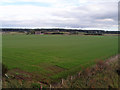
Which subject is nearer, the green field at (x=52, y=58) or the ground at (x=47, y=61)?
the ground at (x=47, y=61)

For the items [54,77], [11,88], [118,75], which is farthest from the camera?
[54,77]

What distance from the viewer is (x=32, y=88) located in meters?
10.5

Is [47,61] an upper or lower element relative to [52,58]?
lower

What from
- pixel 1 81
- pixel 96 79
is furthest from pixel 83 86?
pixel 1 81

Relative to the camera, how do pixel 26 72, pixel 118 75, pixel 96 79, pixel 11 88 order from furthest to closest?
pixel 26 72, pixel 118 75, pixel 96 79, pixel 11 88

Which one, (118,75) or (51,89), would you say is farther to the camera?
(118,75)

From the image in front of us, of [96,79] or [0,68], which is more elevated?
[0,68]

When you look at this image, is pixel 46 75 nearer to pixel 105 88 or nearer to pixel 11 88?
pixel 11 88

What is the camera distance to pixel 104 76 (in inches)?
530

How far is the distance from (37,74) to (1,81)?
14.7ft

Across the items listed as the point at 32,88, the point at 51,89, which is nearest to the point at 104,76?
the point at 51,89

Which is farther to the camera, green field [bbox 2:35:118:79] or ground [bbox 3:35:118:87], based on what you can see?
green field [bbox 2:35:118:79]

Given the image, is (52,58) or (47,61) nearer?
(47,61)

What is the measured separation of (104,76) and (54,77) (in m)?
5.03
